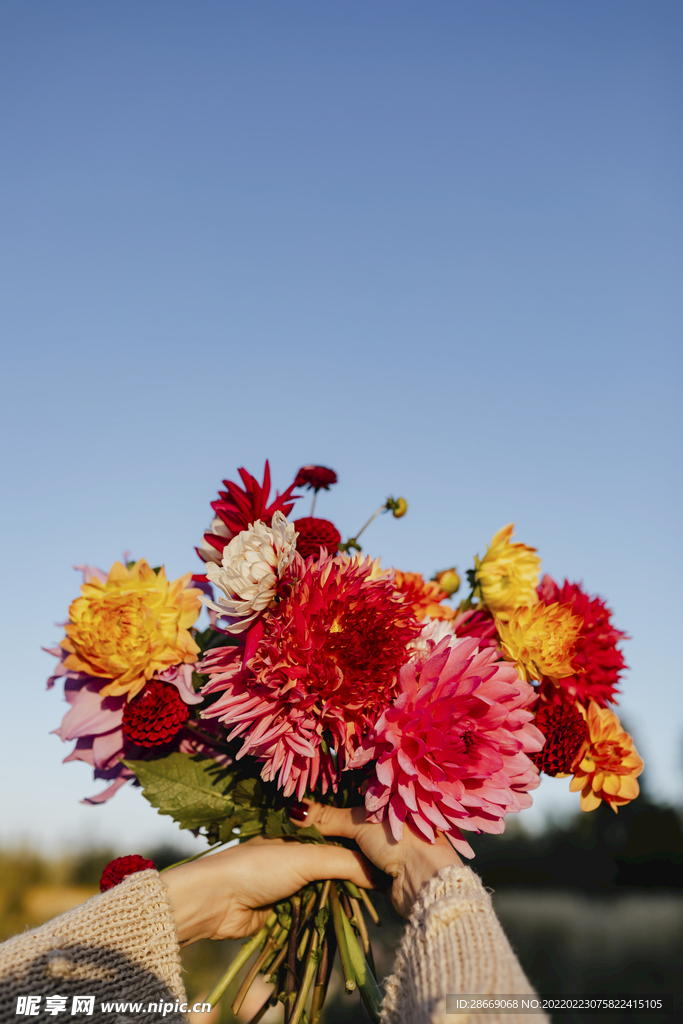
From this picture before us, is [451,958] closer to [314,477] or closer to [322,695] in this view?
[322,695]

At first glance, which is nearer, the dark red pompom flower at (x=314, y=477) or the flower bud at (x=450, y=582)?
the dark red pompom flower at (x=314, y=477)

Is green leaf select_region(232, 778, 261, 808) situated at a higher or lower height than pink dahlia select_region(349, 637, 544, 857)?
lower

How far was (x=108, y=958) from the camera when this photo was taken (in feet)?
3.18

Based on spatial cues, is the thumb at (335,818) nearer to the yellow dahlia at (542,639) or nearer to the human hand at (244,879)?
the human hand at (244,879)

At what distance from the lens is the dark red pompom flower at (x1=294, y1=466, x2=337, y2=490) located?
4.37 feet

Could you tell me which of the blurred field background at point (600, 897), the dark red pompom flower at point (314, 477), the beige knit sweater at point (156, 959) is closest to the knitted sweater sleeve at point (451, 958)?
the beige knit sweater at point (156, 959)

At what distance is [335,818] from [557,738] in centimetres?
43

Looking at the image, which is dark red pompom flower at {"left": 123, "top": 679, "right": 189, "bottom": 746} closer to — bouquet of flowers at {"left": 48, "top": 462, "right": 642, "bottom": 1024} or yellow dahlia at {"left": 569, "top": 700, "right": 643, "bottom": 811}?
bouquet of flowers at {"left": 48, "top": 462, "right": 642, "bottom": 1024}

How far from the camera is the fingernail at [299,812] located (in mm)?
1219

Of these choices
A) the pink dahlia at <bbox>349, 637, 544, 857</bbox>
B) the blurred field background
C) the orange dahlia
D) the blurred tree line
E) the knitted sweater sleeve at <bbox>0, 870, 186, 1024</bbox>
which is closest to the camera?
the knitted sweater sleeve at <bbox>0, 870, 186, 1024</bbox>

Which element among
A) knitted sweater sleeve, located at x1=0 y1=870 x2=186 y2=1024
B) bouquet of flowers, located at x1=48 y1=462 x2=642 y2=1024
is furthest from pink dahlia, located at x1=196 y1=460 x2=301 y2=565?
knitted sweater sleeve, located at x1=0 y1=870 x2=186 y2=1024

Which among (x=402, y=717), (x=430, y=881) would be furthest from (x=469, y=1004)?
(x=402, y=717)

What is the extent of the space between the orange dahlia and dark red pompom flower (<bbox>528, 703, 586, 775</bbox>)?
0.26 metres

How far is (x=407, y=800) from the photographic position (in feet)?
3.26
